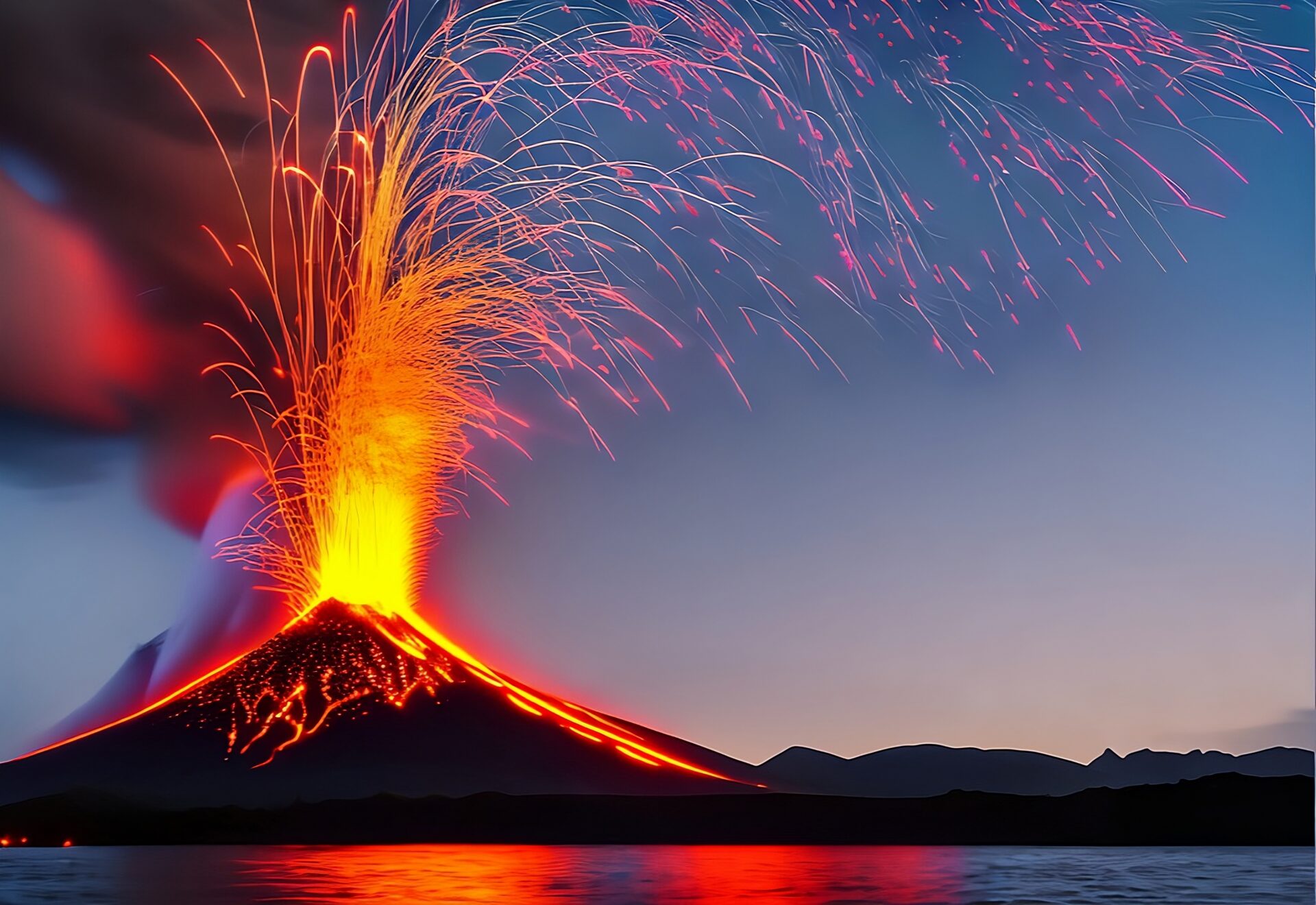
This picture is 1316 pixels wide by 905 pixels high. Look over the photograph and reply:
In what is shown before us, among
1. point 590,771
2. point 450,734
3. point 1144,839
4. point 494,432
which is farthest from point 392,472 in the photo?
point 1144,839

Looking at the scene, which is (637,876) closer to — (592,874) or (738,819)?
(592,874)

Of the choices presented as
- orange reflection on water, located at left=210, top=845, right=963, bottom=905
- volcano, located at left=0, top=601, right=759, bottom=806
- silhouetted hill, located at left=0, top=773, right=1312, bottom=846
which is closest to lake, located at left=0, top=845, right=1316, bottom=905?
orange reflection on water, located at left=210, top=845, right=963, bottom=905

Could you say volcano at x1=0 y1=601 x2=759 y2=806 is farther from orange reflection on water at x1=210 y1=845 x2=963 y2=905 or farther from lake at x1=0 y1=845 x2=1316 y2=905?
orange reflection on water at x1=210 y1=845 x2=963 y2=905

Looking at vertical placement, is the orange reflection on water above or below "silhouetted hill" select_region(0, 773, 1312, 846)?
below

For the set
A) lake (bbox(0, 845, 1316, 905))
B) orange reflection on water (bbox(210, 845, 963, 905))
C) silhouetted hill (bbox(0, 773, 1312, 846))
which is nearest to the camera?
orange reflection on water (bbox(210, 845, 963, 905))

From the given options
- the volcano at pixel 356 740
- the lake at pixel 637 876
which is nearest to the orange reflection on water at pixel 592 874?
the lake at pixel 637 876

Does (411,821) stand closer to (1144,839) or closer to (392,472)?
(392,472)
